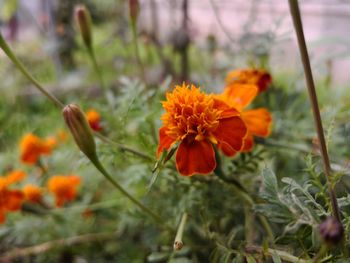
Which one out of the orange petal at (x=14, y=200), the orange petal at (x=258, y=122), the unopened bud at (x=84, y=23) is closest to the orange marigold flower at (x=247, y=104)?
the orange petal at (x=258, y=122)

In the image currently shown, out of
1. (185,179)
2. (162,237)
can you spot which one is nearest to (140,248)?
(162,237)

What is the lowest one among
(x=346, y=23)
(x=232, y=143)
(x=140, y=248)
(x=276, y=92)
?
(x=140, y=248)

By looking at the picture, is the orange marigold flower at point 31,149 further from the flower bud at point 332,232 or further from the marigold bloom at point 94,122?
the flower bud at point 332,232

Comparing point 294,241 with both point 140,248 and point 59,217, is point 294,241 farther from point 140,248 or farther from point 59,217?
point 59,217

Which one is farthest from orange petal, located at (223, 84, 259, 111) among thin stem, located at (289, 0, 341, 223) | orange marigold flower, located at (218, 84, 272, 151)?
thin stem, located at (289, 0, 341, 223)

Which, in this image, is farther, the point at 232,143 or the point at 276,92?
the point at 276,92

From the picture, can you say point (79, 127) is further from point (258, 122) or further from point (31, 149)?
point (31, 149)

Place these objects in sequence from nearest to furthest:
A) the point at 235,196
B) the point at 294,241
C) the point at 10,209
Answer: the point at 294,241 → the point at 235,196 → the point at 10,209
